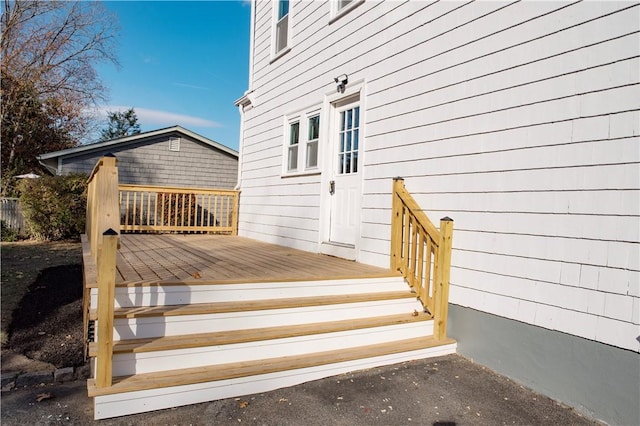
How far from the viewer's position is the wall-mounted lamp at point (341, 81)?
5430 millimetres

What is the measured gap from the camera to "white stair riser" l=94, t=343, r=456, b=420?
7.82 feet

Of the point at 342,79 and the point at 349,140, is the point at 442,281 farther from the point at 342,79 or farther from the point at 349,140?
the point at 342,79

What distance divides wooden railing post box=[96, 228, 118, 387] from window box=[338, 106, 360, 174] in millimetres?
3472

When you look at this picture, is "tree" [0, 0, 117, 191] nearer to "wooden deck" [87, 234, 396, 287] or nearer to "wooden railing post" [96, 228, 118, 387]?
"wooden deck" [87, 234, 396, 287]

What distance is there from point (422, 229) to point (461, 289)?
0.64m

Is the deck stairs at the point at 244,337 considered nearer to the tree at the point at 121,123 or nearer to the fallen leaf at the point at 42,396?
the fallen leaf at the point at 42,396

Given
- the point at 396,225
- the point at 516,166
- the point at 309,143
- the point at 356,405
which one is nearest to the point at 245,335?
the point at 356,405

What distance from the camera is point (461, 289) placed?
363 centimetres

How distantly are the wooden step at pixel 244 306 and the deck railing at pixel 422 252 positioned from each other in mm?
244

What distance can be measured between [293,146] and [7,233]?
997 centimetres

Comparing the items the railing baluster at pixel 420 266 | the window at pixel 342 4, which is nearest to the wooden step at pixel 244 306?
the railing baluster at pixel 420 266

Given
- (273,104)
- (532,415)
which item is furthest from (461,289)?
(273,104)

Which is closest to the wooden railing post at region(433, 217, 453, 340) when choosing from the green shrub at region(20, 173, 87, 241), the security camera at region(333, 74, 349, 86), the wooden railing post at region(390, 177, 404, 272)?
the wooden railing post at region(390, 177, 404, 272)

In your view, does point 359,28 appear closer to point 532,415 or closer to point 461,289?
point 461,289
